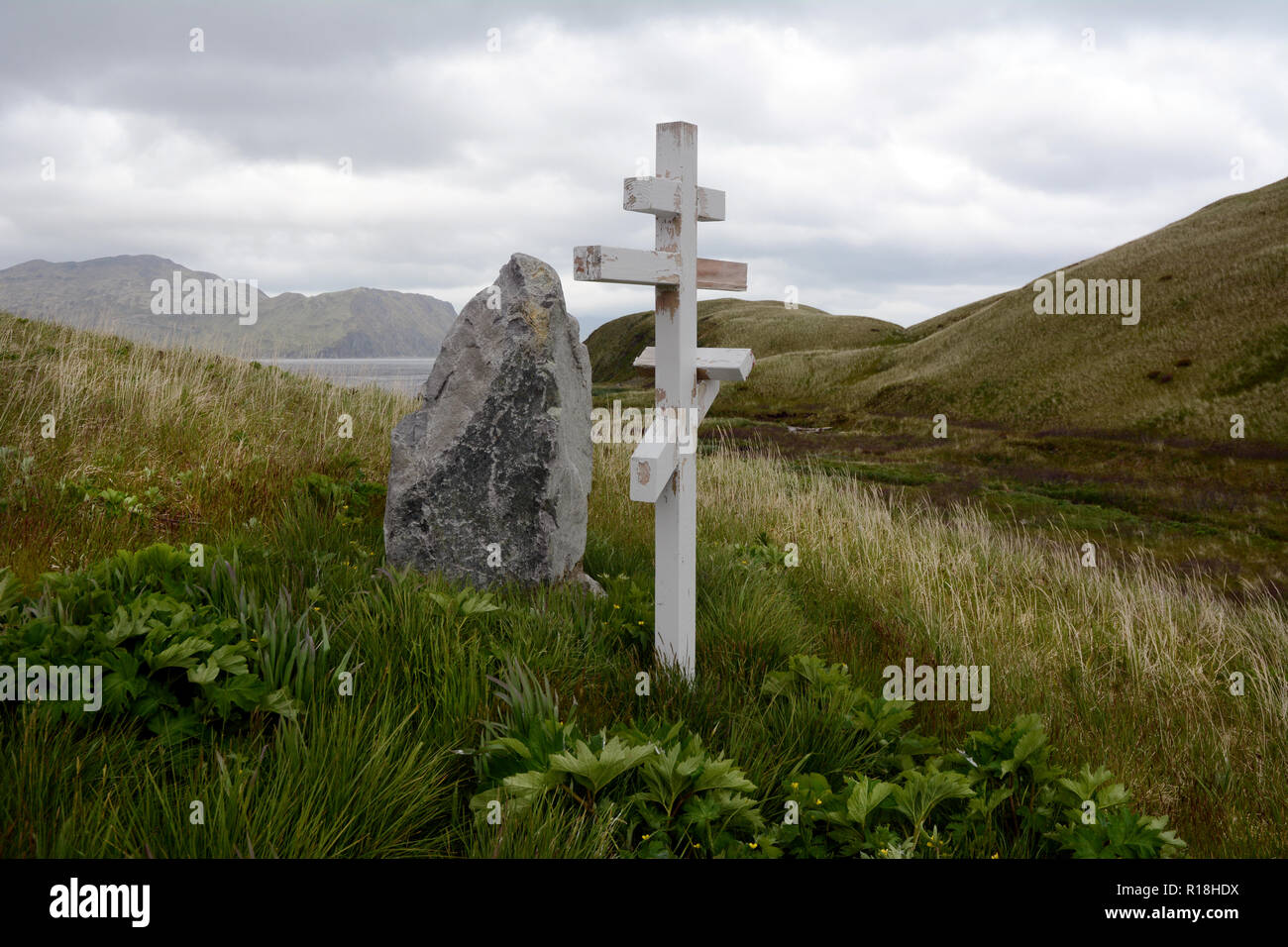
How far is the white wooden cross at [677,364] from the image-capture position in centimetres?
422

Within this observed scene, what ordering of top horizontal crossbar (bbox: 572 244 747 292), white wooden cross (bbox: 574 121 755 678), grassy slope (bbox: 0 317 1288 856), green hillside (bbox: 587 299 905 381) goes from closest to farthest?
grassy slope (bbox: 0 317 1288 856) → top horizontal crossbar (bbox: 572 244 747 292) → white wooden cross (bbox: 574 121 755 678) → green hillside (bbox: 587 299 905 381)

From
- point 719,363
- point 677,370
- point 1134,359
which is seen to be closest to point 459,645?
point 677,370

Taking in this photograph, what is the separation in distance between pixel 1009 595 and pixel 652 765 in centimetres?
755

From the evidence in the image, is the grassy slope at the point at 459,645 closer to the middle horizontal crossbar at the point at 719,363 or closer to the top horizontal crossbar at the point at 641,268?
the middle horizontal crossbar at the point at 719,363

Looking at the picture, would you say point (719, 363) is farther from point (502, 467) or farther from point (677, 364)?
point (502, 467)

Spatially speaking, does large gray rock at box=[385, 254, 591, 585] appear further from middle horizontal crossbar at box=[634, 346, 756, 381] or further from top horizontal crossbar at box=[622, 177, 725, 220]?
top horizontal crossbar at box=[622, 177, 725, 220]

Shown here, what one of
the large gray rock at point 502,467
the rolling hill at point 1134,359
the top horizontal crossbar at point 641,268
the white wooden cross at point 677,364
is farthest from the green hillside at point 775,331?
the white wooden cross at point 677,364

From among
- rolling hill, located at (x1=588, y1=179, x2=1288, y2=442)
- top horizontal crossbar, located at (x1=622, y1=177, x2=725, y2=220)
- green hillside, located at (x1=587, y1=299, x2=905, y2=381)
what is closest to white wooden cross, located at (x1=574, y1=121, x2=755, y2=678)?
top horizontal crossbar, located at (x1=622, y1=177, x2=725, y2=220)

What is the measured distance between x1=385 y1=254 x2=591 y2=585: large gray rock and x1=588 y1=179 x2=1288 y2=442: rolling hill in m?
30.2

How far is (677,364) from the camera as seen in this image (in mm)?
4340

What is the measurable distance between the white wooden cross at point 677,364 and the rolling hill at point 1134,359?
3041 centimetres

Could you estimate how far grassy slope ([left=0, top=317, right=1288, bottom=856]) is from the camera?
2.53 meters
